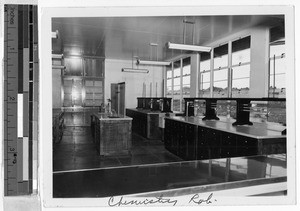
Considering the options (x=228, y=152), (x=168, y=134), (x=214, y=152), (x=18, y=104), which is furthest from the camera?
(x=168, y=134)

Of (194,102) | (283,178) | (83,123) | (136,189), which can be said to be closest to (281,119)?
(283,178)

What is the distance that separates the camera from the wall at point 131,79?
10.1m

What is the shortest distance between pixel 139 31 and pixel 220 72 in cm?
242

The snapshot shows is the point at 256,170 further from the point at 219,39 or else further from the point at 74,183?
the point at 219,39

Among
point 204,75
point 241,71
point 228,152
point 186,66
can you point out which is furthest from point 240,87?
point 186,66

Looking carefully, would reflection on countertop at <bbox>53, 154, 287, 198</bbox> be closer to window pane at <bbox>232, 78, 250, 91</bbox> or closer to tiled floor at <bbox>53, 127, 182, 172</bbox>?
tiled floor at <bbox>53, 127, 182, 172</bbox>

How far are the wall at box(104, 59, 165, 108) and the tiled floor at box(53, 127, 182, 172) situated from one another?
3.27 m

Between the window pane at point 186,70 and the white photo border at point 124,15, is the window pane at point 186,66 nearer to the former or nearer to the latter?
the window pane at point 186,70

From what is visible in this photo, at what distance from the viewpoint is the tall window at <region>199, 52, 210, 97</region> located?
726cm

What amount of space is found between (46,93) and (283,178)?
71.0 inches

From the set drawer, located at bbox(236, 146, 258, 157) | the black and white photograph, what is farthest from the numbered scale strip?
drawer, located at bbox(236, 146, 258, 157)

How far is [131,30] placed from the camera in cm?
598

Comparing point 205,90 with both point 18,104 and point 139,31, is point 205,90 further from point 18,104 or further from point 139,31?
point 18,104

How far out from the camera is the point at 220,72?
6617 mm
